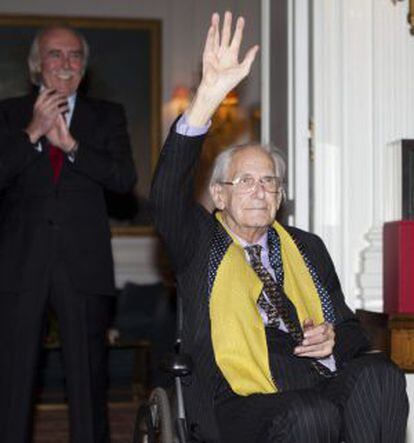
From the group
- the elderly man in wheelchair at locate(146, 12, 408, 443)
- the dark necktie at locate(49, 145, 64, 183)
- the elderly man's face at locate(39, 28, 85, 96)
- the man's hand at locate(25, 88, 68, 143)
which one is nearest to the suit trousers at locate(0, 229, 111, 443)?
the dark necktie at locate(49, 145, 64, 183)

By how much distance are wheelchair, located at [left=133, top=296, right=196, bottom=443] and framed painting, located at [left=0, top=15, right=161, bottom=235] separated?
5919 millimetres

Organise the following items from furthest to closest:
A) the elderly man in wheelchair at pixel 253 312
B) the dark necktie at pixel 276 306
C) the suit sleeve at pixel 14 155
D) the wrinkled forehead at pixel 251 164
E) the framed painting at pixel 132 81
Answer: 1. the framed painting at pixel 132 81
2. the suit sleeve at pixel 14 155
3. the wrinkled forehead at pixel 251 164
4. the dark necktie at pixel 276 306
5. the elderly man in wheelchair at pixel 253 312

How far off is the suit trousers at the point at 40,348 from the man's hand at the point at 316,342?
3.71ft

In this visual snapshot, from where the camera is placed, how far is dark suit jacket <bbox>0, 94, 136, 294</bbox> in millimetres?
3975

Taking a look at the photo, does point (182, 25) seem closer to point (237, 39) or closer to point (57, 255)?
point (57, 255)

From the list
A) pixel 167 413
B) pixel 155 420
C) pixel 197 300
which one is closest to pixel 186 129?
pixel 197 300

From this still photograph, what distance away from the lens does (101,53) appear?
30.7ft

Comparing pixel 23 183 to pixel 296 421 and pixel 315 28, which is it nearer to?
pixel 315 28

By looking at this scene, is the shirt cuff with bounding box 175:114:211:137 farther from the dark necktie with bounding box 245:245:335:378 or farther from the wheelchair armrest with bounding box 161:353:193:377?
the wheelchair armrest with bounding box 161:353:193:377

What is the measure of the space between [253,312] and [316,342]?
0.71ft

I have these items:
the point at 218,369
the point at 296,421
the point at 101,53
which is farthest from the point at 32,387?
the point at 101,53

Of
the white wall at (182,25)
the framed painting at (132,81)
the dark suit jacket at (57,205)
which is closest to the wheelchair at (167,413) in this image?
the dark suit jacket at (57,205)

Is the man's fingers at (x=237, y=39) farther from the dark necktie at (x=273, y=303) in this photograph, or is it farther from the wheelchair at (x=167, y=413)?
the wheelchair at (x=167, y=413)

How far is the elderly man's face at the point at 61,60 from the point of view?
409 centimetres
